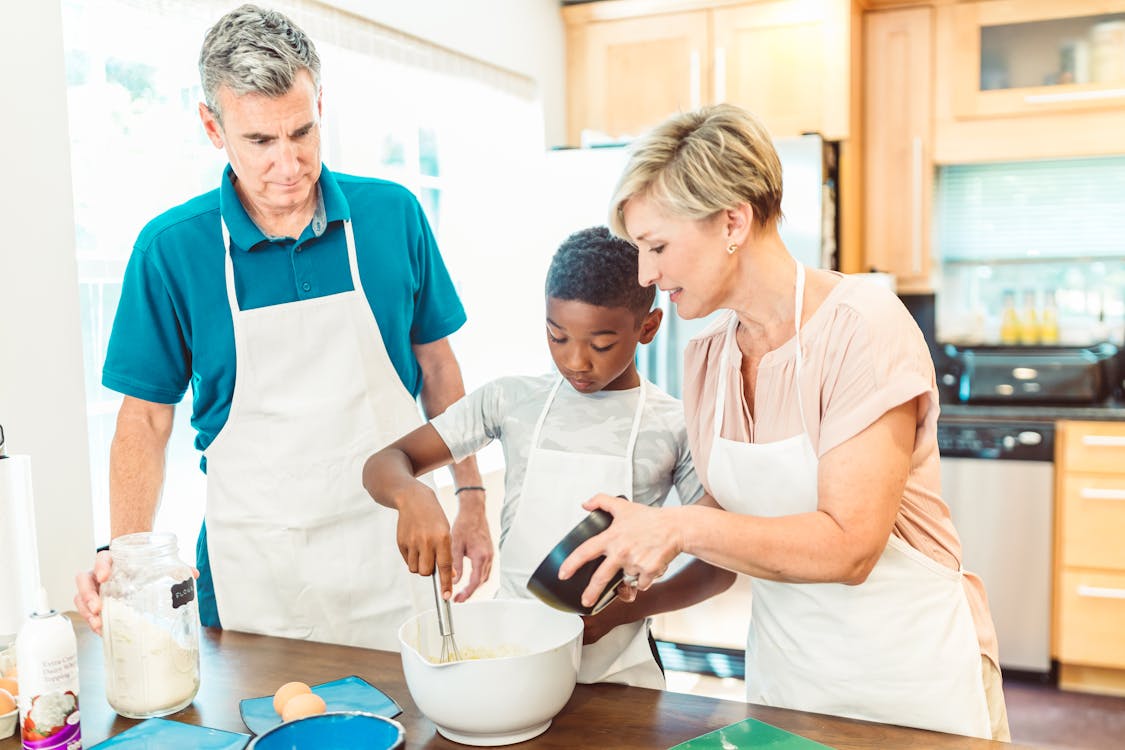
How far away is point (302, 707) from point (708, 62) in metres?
3.18

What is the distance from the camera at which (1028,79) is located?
353 centimetres

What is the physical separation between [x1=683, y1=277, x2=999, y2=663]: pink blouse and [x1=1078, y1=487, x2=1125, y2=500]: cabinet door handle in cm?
225

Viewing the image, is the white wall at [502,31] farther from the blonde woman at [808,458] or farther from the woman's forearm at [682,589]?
the woman's forearm at [682,589]

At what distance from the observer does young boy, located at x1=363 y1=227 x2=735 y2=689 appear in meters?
1.29

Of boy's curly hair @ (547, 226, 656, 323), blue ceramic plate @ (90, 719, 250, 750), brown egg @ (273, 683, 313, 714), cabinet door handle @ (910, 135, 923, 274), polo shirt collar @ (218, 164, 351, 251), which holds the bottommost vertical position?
blue ceramic plate @ (90, 719, 250, 750)

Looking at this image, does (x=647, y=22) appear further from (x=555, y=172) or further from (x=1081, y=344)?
(x=1081, y=344)

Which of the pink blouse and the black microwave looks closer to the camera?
the pink blouse

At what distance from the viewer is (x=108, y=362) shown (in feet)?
4.95

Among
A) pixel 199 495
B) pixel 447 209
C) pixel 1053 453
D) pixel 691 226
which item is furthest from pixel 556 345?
pixel 1053 453

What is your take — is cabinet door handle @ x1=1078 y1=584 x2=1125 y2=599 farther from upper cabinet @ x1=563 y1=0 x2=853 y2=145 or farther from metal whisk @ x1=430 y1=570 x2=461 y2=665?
metal whisk @ x1=430 y1=570 x2=461 y2=665

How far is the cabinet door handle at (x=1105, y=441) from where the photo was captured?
10.4ft

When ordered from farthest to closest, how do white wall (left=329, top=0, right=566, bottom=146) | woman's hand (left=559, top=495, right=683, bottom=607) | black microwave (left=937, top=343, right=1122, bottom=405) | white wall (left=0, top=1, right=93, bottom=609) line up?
black microwave (left=937, top=343, right=1122, bottom=405), white wall (left=329, top=0, right=566, bottom=146), white wall (left=0, top=1, right=93, bottom=609), woman's hand (left=559, top=495, right=683, bottom=607)

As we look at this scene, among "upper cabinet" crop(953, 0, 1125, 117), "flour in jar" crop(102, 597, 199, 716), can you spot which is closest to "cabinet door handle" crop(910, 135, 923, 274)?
"upper cabinet" crop(953, 0, 1125, 117)

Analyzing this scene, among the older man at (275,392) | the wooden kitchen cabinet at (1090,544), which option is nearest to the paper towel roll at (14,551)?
the older man at (275,392)
